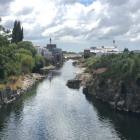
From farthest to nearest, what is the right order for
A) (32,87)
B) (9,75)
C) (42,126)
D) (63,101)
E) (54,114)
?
(32,87)
(9,75)
(63,101)
(54,114)
(42,126)

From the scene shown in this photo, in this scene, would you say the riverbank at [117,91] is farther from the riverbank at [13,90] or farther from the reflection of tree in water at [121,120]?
the riverbank at [13,90]

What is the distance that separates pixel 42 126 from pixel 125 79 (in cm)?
3213

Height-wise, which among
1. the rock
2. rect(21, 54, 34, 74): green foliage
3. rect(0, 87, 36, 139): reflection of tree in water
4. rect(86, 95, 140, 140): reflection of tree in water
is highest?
rect(21, 54, 34, 74): green foliage

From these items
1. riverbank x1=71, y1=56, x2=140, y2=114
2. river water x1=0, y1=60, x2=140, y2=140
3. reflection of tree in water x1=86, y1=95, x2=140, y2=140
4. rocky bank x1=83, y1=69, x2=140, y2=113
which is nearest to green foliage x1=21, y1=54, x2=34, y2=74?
riverbank x1=71, y1=56, x2=140, y2=114

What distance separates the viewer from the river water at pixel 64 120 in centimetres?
8869

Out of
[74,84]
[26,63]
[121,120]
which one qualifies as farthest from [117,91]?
[26,63]

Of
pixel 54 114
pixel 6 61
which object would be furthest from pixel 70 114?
pixel 6 61

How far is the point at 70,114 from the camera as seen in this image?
108438 mm

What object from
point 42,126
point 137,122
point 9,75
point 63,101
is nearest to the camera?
point 42,126

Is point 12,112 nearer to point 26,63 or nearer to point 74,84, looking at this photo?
point 74,84

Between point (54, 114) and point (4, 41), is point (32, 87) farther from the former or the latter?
point (54, 114)

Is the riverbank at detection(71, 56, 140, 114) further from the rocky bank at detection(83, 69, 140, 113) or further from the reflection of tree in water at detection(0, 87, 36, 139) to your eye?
the reflection of tree in water at detection(0, 87, 36, 139)

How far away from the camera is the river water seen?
88688 millimetres

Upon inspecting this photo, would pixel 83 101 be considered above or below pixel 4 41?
below
